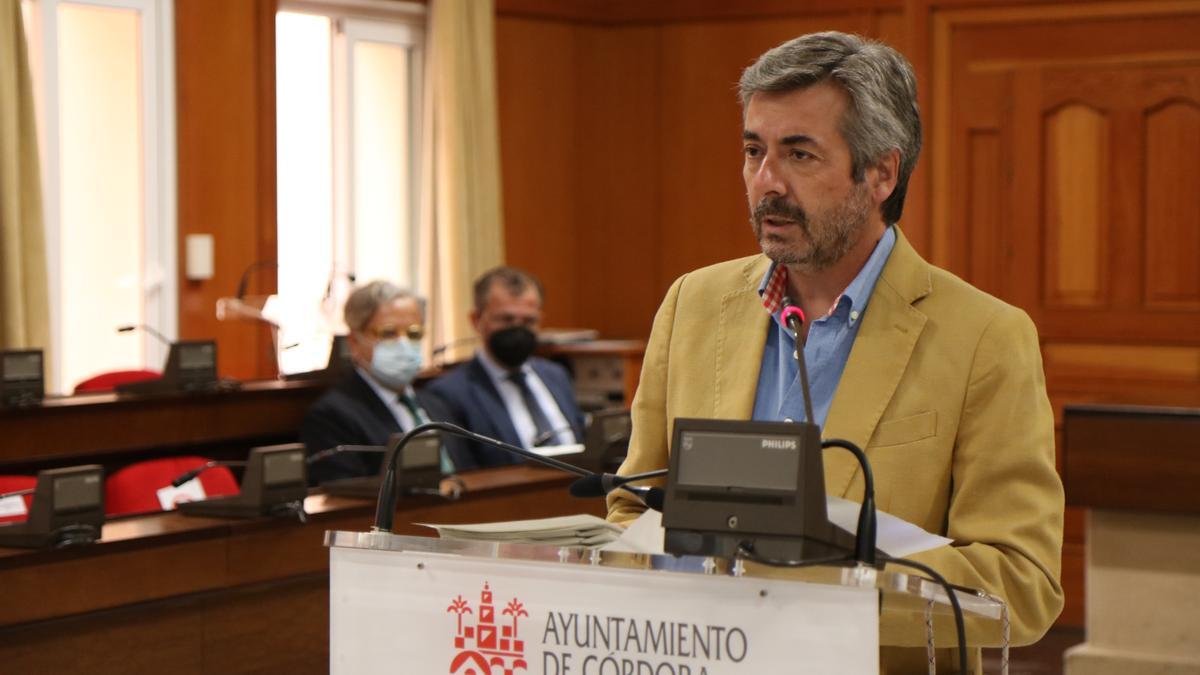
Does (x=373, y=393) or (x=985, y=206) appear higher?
(x=985, y=206)

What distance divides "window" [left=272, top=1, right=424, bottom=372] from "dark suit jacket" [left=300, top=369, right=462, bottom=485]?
5.47ft

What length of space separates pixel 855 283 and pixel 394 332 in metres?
3.43

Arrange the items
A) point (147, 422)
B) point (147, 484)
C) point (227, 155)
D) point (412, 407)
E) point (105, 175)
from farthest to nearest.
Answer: point (227, 155)
point (105, 175)
point (412, 407)
point (147, 422)
point (147, 484)

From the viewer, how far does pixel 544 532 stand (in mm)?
1522

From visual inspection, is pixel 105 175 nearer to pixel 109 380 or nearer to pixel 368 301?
pixel 109 380

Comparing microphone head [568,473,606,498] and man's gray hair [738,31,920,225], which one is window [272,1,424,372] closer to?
man's gray hair [738,31,920,225]

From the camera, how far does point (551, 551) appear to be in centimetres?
137

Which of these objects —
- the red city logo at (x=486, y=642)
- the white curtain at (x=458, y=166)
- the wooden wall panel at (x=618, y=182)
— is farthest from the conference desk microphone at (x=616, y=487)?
the wooden wall panel at (x=618, y=182)

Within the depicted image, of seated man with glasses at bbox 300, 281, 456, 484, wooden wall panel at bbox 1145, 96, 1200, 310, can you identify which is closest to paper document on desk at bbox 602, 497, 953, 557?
seated man with glasses at bbox 300, 281, 456, 484

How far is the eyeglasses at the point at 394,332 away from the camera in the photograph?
5055mm

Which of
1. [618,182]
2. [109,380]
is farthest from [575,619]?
[618,182]

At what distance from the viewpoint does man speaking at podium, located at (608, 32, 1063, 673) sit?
5.32 feet

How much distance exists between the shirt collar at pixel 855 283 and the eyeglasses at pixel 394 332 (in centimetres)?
335

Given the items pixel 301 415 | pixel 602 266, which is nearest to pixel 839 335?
pixel 301 415
